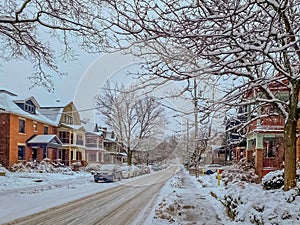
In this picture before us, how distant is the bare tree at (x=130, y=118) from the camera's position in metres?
42.0

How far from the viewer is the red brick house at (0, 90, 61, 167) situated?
32062mm

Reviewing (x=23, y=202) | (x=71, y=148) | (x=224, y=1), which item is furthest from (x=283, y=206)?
(x=71, y=148)

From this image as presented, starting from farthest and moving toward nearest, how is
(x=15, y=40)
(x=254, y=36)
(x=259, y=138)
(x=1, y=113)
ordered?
(x=1, y=113), (x=259, y=138), (x=15, y=40), (x=254, y=36)

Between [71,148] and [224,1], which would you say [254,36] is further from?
[71,148]

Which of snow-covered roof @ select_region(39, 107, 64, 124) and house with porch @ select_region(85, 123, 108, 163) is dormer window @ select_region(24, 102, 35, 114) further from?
house with porch @ select_region(85, 123, 108, 163)

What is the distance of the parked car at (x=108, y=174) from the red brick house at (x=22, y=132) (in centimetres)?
910

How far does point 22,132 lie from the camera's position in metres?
35.0

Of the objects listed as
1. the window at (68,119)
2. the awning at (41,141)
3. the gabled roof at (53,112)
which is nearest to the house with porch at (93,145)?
the window at (68,119)

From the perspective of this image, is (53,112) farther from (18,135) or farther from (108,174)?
(108,174)

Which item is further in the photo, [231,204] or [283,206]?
[231,204]

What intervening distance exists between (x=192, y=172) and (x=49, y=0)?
2884 cm

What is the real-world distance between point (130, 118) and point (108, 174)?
1583 cm

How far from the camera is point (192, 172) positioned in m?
37.3

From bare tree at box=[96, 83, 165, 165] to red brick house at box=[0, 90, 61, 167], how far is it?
6646mm
